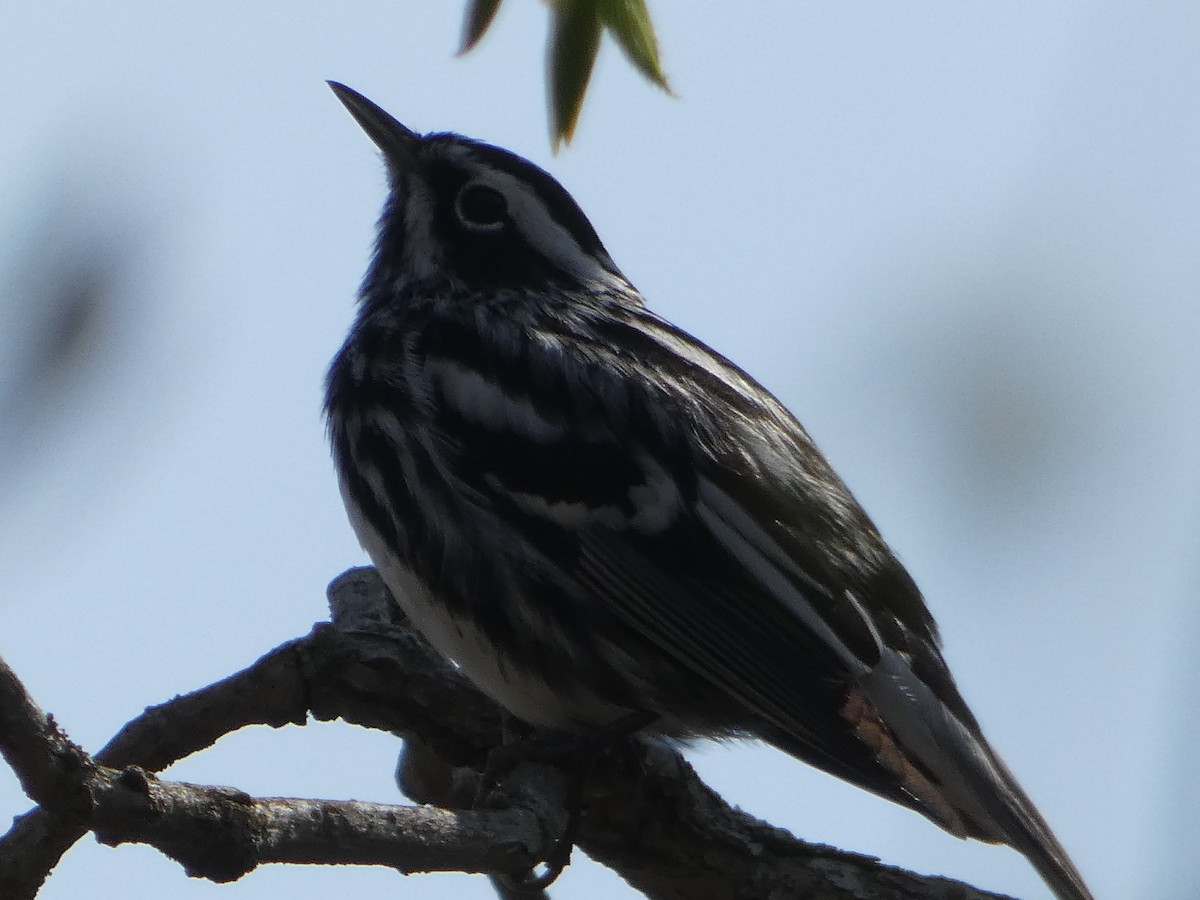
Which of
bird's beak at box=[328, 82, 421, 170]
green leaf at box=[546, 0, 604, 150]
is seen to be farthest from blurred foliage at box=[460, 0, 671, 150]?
bird's beak at box=[328, 82, 421, 170]

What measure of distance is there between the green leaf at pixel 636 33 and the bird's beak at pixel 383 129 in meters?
3.67

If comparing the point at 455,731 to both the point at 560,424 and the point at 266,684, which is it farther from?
the point at 560,424

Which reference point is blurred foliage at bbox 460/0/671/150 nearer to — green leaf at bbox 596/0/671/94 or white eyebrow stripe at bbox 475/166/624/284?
green leaf at bbox 596/0/671/94

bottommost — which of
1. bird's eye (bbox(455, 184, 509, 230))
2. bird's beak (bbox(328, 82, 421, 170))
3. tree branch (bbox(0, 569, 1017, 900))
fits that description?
tree branch (bbox(0, 569, 1017, 900))

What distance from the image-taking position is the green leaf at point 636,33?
2.50 m

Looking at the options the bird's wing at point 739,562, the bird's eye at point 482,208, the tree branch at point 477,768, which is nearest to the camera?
the tree branch at point 477,768

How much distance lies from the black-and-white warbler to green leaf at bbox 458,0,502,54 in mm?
2179

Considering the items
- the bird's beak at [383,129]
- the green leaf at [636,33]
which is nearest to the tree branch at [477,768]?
the green leaf at [636,33]

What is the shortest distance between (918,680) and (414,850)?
1.93m

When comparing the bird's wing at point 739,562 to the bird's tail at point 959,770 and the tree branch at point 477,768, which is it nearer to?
the bird's tail at point 959,770

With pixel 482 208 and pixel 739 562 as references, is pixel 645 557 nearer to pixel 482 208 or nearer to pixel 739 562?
pixel 739 562

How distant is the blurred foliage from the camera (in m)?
2.51

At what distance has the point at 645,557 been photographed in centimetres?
440

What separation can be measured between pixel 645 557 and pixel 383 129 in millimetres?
2598
